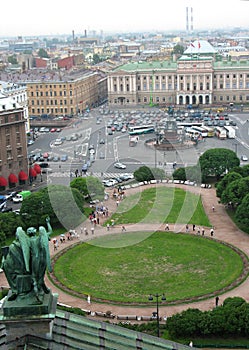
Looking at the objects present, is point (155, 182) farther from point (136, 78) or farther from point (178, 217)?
point (136, 78)

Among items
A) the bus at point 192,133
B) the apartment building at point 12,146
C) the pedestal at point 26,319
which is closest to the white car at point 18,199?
the apartment building at point 12,146

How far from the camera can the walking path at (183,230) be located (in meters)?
41.2

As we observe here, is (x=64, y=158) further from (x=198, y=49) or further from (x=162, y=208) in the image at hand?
(x=198, y=49)

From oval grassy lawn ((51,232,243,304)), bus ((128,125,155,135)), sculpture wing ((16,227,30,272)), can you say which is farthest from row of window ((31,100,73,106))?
sculpture wing ((16,227,30,272))

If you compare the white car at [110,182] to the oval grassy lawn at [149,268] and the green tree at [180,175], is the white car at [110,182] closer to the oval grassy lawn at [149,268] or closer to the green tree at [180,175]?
the green tree at [180,175]

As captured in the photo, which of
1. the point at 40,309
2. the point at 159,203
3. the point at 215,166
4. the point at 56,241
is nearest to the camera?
the point at 40,309

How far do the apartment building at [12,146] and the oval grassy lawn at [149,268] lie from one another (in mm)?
24919

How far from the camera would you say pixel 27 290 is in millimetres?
13961

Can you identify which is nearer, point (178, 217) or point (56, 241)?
point (56, 241)

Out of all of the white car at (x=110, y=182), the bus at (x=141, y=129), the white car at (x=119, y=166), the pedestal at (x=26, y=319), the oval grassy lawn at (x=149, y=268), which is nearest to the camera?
the pedestal at (x=26, y=319)

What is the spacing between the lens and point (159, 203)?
67.1 metres

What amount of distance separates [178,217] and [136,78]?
9903 cm

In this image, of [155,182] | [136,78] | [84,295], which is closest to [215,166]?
[155,182]

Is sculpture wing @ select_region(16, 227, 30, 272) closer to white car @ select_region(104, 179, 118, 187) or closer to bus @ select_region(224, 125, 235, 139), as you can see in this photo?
white car @ select_region(104, 179, 118, 187)
